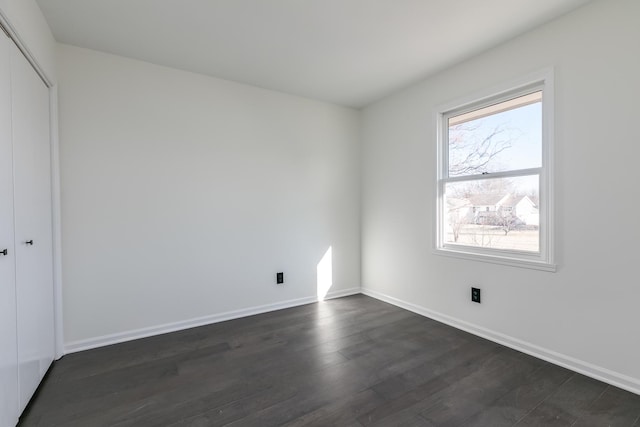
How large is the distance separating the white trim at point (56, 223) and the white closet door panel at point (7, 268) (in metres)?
0.81

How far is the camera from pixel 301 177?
3.60 metres

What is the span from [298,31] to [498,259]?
2467 mm

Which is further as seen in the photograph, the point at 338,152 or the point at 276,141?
the point at 338,152

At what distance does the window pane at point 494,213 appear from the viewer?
239 centimetres

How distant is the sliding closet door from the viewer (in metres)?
1.68

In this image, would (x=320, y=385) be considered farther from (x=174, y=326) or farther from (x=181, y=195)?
(x=181, y=195)

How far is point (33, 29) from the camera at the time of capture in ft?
6.16

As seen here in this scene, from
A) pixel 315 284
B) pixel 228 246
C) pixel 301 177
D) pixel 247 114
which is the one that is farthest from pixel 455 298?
pixel 247 114

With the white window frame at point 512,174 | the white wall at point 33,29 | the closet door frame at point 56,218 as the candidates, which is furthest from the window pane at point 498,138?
the closet door frame at point 56,218

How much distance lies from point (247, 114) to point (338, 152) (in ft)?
4.10

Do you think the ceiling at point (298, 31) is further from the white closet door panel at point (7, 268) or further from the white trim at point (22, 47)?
the white closet door panel at point (7, 268)

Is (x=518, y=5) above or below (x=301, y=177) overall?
above

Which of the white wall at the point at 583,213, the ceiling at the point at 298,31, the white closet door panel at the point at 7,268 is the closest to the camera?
the white closet door panel at the point at 7,268

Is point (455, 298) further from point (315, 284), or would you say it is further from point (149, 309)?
point (149, 309)
